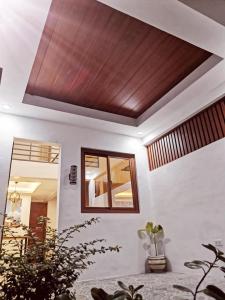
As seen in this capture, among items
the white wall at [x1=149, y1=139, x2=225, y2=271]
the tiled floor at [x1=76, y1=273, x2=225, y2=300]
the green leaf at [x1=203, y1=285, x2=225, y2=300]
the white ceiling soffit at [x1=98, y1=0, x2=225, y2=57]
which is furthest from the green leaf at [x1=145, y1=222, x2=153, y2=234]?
the green leaf at [x1=203, y1=285, x2=225, y2=300]

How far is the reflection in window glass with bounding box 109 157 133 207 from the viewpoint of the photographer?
500 centimetres

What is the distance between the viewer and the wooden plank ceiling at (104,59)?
9.11 feet

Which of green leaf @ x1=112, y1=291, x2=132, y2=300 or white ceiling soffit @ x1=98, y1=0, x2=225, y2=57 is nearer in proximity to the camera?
green leaf @ x1=112, y1=291, x2=132, y2=300

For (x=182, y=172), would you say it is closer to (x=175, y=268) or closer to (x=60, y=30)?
(x=175, y=268)

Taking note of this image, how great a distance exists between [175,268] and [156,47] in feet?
12.6

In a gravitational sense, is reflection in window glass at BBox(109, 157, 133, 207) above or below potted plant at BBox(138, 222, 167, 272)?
above

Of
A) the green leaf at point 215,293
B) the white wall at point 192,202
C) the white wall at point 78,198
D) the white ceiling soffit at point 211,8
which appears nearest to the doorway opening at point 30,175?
the white wall at point 78,198

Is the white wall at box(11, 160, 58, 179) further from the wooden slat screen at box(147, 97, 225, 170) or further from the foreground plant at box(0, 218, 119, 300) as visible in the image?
the foreground plant at box(0, 218, 119, 300)

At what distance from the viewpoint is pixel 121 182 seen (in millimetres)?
5371

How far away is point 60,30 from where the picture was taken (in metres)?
2.87

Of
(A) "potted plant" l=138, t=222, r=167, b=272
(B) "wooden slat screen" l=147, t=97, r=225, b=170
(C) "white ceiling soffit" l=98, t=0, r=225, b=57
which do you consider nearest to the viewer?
(C) "white ceiling soffit" l=98, t=0, r=225, b=57

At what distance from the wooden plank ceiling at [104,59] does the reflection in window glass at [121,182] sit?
1.42m

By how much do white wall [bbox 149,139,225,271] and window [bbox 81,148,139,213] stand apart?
2.06 ft

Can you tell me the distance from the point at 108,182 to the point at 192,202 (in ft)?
5.68
